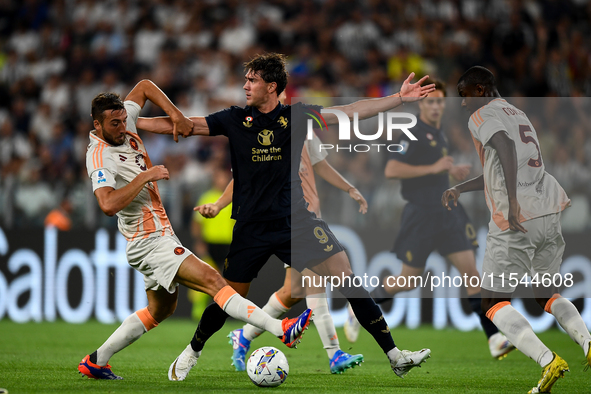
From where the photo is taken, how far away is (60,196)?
39.5ft

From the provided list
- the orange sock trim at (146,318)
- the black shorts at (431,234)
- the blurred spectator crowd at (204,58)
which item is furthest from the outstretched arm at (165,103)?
the blurred spectator crowd at (204,58)

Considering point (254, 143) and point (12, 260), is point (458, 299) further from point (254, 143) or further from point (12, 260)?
point (12, 260)

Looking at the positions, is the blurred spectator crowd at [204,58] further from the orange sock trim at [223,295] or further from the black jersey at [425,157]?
the orange sock trim at [223,295]

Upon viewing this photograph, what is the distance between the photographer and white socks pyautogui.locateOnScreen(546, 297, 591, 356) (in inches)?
206

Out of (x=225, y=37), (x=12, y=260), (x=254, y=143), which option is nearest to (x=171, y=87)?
(x=225, y=37)

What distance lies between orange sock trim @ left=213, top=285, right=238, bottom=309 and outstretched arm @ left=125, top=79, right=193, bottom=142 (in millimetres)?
1213

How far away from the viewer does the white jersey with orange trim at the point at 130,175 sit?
18.2ft

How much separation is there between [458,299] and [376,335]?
5.41 meters

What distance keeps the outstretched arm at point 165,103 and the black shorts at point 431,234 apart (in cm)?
309

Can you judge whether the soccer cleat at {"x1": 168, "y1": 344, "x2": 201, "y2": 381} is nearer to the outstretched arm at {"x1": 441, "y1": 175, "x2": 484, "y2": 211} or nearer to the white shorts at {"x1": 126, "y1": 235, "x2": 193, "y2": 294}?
the white shorts at {"x1": 126, "y1": 235, "x2": 193, "y2": 294}

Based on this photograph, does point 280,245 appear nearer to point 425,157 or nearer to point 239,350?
point 239,350

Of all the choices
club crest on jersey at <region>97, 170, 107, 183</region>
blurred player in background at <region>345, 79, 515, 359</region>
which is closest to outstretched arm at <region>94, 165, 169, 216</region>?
club crest on jersey at <region>97, 170, 107, 183</region>

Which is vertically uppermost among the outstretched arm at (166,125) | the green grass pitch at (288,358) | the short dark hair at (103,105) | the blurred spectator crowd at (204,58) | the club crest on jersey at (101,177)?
the blurred spectator crowd at (204,58)

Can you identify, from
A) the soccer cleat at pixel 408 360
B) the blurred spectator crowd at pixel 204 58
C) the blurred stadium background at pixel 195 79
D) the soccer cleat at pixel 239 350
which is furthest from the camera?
the blurred spectator crowd at pixel 204 58
